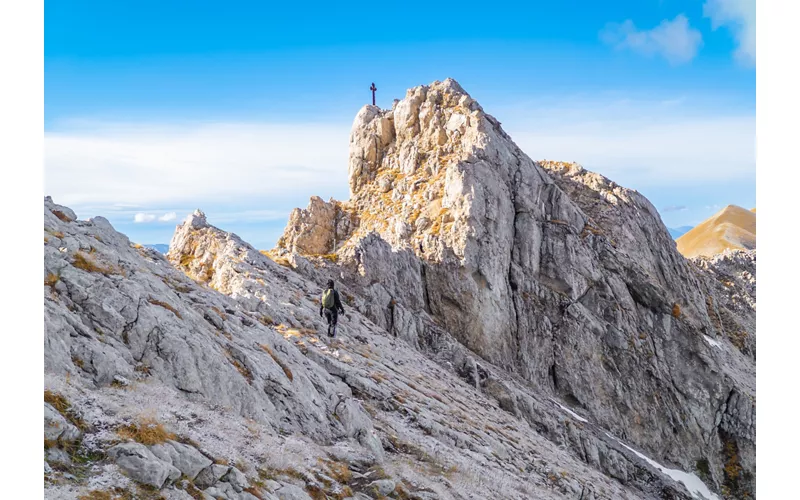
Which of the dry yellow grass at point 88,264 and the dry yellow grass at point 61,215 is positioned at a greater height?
the dry yellow grass at point 61,215

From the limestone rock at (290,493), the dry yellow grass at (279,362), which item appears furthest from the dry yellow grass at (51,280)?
the limestone rock at (290,493)

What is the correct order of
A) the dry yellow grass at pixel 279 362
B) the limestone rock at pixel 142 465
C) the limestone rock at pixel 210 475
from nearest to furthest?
1. the limestone rock at pixel 142 465
2. the limestone rock at pixel 210 475
3. the dry yellow grass at pixel 279 362

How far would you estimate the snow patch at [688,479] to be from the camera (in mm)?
47281

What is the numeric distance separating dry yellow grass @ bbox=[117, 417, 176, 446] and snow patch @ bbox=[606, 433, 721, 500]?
135 feet

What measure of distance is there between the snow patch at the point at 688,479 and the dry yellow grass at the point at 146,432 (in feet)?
135

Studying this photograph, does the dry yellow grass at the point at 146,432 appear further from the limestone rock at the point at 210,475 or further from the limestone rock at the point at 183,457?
the limestone rock at the point at 210,475

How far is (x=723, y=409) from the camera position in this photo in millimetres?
56438

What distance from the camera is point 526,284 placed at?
2156 inches

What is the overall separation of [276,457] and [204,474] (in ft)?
8.45

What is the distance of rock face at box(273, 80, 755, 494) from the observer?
5072 centimetres

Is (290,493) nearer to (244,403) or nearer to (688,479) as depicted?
(244,403)

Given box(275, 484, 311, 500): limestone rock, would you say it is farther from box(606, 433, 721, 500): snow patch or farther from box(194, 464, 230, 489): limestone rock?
box(606, 433, 721, 500): snow patch

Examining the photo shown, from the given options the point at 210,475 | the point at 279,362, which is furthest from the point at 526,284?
the point at 210,475

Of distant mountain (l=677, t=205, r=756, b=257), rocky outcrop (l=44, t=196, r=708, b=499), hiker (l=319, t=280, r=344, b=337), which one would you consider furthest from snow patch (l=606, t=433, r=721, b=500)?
distant mountain (l=677, t=205, r=756, b=257)
